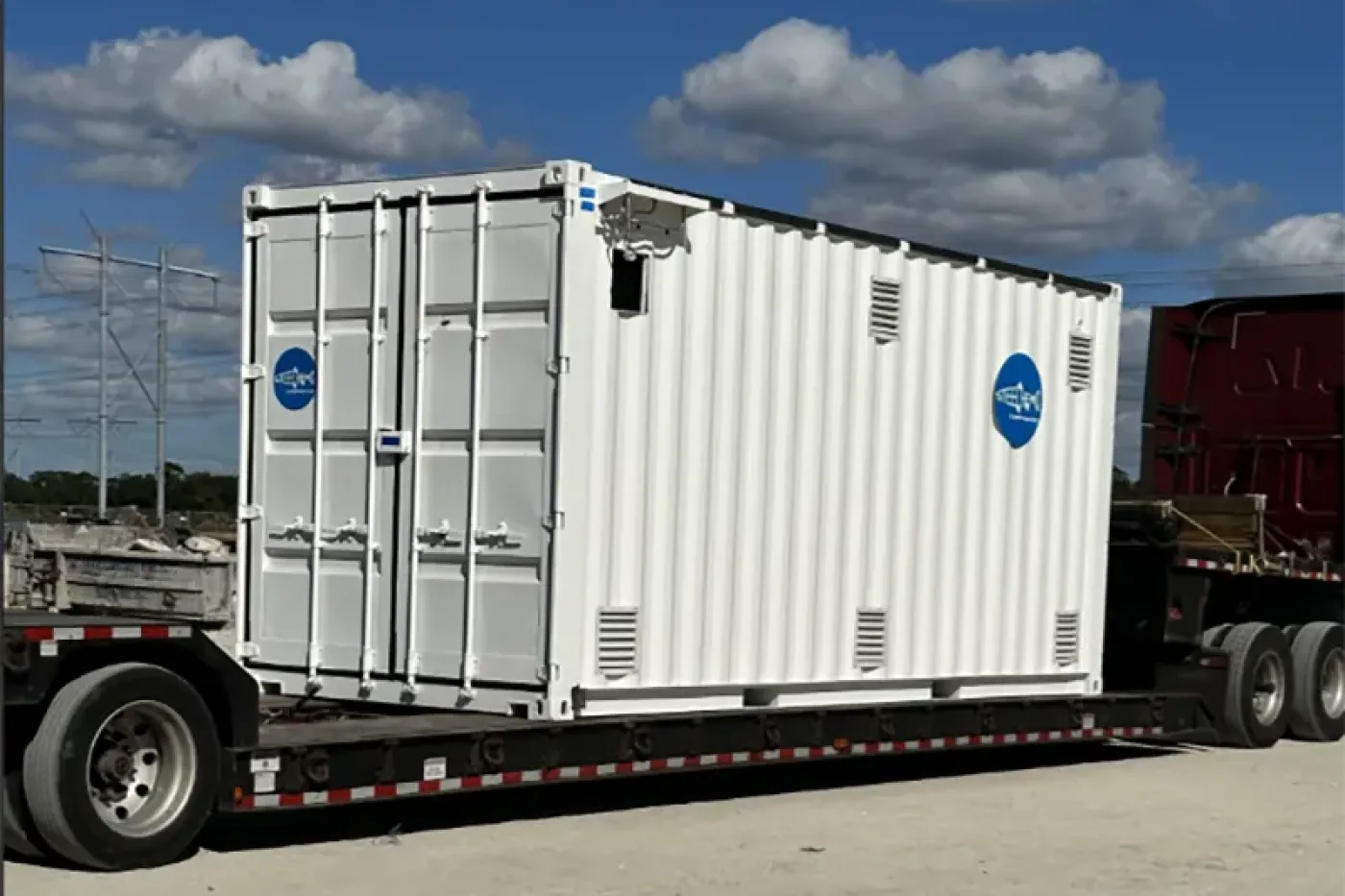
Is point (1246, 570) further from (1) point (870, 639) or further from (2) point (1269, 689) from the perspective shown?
(1) point (870, 639)

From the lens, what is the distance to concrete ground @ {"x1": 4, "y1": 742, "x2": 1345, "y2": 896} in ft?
26.4

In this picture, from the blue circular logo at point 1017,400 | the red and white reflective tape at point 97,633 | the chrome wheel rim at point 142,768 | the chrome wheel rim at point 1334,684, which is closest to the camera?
the red and white reflective tape at point 97,633

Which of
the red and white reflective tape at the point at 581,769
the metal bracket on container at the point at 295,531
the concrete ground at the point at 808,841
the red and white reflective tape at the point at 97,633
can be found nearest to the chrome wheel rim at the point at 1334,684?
the concrete ground at the point at 808,841

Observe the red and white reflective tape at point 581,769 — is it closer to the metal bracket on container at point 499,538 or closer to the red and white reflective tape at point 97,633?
the red and white reflective tape at point 97,633

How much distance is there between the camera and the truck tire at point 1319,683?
1519 centimetres

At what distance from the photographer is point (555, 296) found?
9.21 m

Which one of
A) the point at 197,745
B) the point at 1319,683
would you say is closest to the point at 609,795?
the point at 197,745

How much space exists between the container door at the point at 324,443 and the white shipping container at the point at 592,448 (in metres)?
0.02

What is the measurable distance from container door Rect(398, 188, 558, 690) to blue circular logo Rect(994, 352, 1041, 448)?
4024mm

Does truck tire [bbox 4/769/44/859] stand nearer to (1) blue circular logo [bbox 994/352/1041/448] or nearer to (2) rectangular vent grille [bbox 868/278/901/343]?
(2) rectangular vent grille [bbox 868/278/901/343]

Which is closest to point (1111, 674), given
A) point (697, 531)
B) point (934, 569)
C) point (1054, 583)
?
point (1054, 583)

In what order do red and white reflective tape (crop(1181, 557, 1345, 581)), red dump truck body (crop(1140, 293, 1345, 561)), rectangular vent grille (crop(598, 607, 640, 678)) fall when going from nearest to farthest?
rectangular vent grille (crop(598, 607, 640, 678)) < red and white reflective tape (crop(1181, 557, 1345, 581)) < red dump truck body (crop(1140, 293, 1345, 561))

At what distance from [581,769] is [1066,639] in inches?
190

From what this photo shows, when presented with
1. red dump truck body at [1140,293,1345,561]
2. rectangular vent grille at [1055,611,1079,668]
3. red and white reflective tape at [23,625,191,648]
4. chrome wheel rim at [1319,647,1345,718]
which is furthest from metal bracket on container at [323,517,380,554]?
chrome wheel rim at [1319,647,1345,718]
